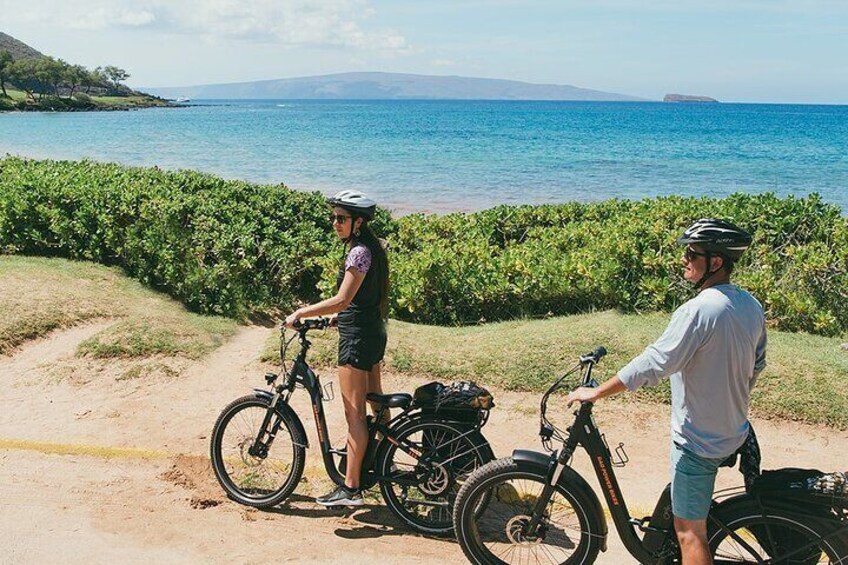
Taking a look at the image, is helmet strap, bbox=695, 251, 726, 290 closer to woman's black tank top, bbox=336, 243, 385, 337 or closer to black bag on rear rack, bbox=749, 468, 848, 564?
black bag on rear rack, bbox=749, 468, 848, 564

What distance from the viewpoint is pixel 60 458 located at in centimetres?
606

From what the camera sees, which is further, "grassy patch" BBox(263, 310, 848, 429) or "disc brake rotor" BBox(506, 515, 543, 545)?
"grassy patch" BBox(263, 310, 848, 429)

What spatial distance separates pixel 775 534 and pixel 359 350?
2.60 metres

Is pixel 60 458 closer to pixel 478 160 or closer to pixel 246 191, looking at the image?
pixel 246 191

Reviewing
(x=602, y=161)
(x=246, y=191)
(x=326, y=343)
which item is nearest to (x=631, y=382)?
(x=326, y=343)

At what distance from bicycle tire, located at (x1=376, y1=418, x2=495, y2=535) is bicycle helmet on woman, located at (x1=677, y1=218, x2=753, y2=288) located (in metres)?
1.99

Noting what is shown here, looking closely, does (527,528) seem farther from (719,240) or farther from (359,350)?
(719,240)

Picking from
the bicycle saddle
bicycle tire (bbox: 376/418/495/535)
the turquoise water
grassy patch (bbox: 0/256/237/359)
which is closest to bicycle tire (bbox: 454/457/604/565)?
bicycle tire (bbox: 376/418/495/535)

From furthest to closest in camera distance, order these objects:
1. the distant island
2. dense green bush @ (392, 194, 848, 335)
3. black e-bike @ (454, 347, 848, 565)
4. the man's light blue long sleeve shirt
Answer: the distant island → dense green bush @ (392, 194, 848, 335) → black e-bike @ (454, 347, 848, 565) → the man's light blue long sleeve shirt

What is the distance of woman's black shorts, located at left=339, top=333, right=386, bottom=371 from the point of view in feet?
16.4

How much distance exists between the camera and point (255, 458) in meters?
5.67

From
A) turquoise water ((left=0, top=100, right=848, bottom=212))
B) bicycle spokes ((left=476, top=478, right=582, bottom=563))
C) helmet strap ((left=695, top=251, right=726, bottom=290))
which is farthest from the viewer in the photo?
turquoise water ((left=0, top=100, right=848, bottom=212))

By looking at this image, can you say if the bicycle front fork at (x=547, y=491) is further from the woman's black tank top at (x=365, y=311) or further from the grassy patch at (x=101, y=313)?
the grassy patch at (x=101, y=313)

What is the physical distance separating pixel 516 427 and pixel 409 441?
1.94m
